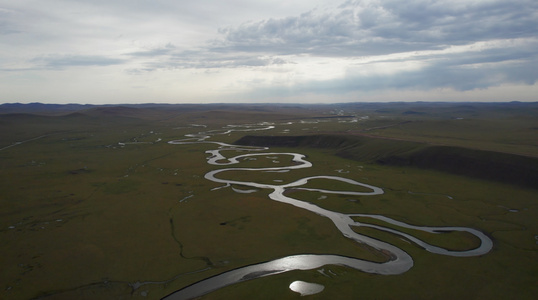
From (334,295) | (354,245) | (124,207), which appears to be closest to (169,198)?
(124,207)

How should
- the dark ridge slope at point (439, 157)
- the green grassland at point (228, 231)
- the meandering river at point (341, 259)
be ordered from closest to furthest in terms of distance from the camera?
the green grassland at point (228, 231), the meandering river at point (341, 259), the dark ridge slope at point (439, 157)

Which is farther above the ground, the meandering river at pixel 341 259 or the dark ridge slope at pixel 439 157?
the dark ridge slope at pixel 439 157

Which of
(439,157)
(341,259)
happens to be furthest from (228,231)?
(439,157)

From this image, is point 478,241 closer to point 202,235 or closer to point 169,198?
point 202,235

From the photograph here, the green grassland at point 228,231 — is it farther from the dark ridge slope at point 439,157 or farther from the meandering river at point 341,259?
the dark ridge slope at point 439,157

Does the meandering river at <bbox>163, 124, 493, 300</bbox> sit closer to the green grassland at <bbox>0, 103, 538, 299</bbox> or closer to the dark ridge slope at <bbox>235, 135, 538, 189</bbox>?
the green grassland at <bbox>0, 103, 538, 299</bbox>

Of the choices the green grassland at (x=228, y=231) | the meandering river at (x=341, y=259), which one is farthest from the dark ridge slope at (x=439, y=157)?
the meandering river at (x=341, y=259)

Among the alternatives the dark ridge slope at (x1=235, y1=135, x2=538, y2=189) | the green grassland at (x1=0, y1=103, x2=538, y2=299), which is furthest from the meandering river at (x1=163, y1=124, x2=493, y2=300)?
the dark ridge slope at (x1=235, y1=135, x2=538, y2=189)

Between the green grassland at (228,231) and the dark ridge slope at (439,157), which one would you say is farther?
the dark ridge slope at (439,157)

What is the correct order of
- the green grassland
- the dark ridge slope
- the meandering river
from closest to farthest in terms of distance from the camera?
the green grassland → the meandering river → the dark ridge slope
